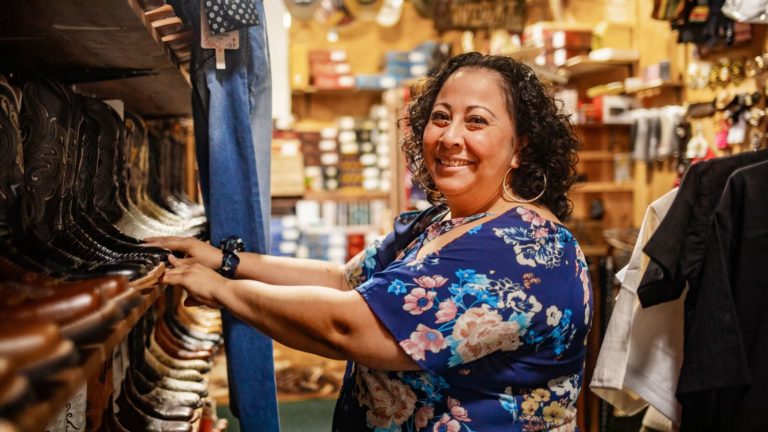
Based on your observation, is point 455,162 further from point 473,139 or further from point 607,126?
point 607,126

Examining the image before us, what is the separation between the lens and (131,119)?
2.50 metres

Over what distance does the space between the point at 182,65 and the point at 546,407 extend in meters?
1.51

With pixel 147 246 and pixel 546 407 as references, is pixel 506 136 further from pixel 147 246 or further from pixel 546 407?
pixel 147 246

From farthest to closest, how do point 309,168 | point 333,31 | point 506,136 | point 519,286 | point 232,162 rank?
point 333,31 < point 309,168 < point 232,162 < point 506,136 < point 519,286

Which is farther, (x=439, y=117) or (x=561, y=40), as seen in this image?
(x=561, y=40)

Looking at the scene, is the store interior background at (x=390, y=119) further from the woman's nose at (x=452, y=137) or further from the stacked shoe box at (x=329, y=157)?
the woman's nose at (x=452, y=137)

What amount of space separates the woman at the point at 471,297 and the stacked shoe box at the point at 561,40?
5460 mm

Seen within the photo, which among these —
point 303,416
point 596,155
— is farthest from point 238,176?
point 596,155

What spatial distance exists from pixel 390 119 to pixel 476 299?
393 cm

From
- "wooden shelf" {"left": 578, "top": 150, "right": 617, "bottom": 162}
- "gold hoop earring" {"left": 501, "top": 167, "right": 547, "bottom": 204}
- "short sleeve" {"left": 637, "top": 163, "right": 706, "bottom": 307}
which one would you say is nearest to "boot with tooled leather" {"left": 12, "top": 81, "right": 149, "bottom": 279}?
"gold hoop earring" {"left": 501, "top": 167, "right": 547, "bottom": 204}

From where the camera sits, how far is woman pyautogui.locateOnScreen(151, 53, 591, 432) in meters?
1.54

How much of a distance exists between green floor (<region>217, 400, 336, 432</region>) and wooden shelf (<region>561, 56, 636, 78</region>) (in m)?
4.26

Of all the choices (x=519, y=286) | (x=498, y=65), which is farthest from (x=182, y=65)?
(x=519, y=286)

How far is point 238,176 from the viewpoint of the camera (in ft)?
7.06
